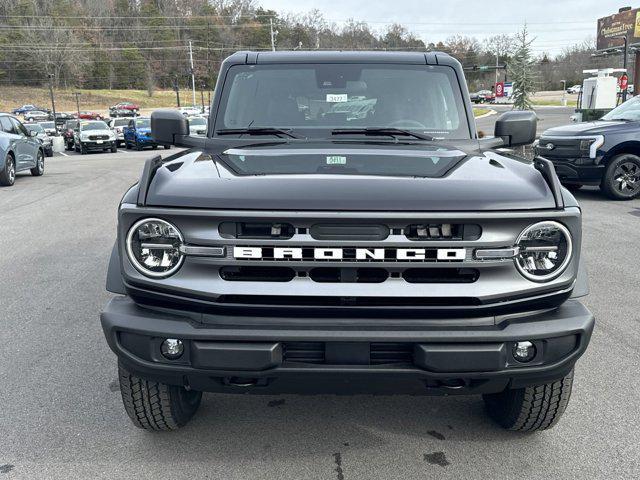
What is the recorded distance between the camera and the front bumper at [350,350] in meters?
2.36

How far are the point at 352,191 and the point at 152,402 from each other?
4.72 feet

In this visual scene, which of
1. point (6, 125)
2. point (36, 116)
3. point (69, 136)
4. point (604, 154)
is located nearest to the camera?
point (604, 154)

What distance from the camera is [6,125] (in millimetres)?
14578

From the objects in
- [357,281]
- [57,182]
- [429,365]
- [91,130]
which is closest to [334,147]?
[357,281]

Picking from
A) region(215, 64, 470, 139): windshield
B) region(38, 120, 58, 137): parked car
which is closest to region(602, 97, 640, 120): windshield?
region(215, 64, 470, 139): windshield

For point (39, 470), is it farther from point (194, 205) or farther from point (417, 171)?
Answer: point (417, 171)

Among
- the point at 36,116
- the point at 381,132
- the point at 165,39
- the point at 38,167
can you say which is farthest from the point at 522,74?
the point at 165,39

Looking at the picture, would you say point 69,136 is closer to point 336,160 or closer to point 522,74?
point 522,74

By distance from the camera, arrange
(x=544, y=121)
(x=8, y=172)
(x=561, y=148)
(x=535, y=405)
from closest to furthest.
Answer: (x=535, y=405), (x=561, y=148), (x=8, y=172), (x=544, y=121)

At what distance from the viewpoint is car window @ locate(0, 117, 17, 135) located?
1435 centimetres

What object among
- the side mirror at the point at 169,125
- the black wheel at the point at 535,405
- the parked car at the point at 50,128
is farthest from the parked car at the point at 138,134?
the black wheel at the point at 535,405

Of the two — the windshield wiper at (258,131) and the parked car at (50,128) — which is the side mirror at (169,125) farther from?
the parked car at (50,128)

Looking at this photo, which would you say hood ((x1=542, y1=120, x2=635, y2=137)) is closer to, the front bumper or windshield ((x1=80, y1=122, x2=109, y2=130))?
the front bumper

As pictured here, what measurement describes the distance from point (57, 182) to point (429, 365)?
48.8ft
